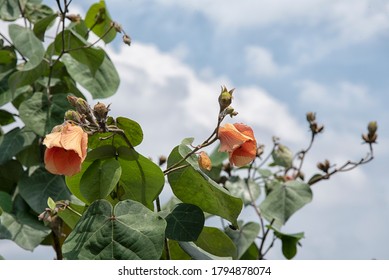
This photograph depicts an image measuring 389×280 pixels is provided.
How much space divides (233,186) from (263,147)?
183mm

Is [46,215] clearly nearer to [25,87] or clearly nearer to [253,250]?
[25,87]

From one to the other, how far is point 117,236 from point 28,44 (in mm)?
1175

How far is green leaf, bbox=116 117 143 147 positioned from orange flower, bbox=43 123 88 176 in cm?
13

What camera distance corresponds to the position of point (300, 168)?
2557 mm

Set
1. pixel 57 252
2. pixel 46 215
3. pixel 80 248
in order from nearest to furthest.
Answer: pixel 80 248 → pixel 46 215 → pixel 57 252

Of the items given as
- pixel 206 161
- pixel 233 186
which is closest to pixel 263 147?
pixel 233 186

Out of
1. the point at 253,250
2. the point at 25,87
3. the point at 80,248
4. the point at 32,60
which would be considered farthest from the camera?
the point at 253,250

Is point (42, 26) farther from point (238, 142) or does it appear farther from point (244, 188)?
point (238, 142)

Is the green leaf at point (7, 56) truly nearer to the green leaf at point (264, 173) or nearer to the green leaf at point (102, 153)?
the green leaf at point (264, 173)

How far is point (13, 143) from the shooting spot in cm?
211

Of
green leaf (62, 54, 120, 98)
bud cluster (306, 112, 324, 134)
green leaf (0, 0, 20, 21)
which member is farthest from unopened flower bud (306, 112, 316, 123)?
green leaf (0, 0, 20, 21)

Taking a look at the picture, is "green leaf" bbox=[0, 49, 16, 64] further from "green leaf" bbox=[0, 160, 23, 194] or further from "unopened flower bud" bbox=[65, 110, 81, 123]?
"unopened flower bud" bbox=[65, 110, 81, 123]

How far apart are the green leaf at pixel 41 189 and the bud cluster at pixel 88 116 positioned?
94cm

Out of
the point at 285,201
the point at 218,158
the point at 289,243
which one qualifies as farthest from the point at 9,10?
the point at 289,243
